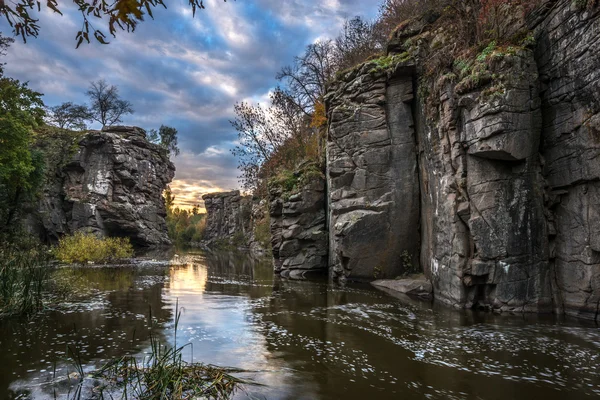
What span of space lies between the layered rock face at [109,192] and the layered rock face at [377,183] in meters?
30.4

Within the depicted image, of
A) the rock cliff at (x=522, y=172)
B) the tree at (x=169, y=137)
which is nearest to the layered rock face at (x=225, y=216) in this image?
the tree at (x=169, y=137)

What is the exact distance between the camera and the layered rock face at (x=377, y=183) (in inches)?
648

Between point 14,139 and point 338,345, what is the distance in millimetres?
21955

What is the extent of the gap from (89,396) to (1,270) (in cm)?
656

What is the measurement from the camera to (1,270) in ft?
30.8

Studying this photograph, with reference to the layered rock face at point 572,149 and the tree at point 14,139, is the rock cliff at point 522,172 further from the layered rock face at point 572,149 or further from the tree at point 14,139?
the tree at point 14,139

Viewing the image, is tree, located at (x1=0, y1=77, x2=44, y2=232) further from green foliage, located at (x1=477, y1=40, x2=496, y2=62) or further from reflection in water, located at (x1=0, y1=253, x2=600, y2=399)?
green foliage, located at (x1=477, y1=40, x2=496, y2=62)

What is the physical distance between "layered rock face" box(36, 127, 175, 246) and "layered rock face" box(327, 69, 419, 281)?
30430mm

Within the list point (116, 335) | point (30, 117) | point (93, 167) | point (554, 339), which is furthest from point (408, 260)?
point (93, 167)

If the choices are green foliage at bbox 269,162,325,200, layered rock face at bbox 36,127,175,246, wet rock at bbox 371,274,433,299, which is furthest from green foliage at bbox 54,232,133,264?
wet rock at bbox 371,274,433,299

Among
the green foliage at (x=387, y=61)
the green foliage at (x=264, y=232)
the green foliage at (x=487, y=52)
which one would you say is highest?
the green foliage at (x=387, y=61)

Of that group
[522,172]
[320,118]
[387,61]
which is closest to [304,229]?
[320,118]

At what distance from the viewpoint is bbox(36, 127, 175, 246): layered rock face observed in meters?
37.9

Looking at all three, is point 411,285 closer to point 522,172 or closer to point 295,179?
point 522,172
